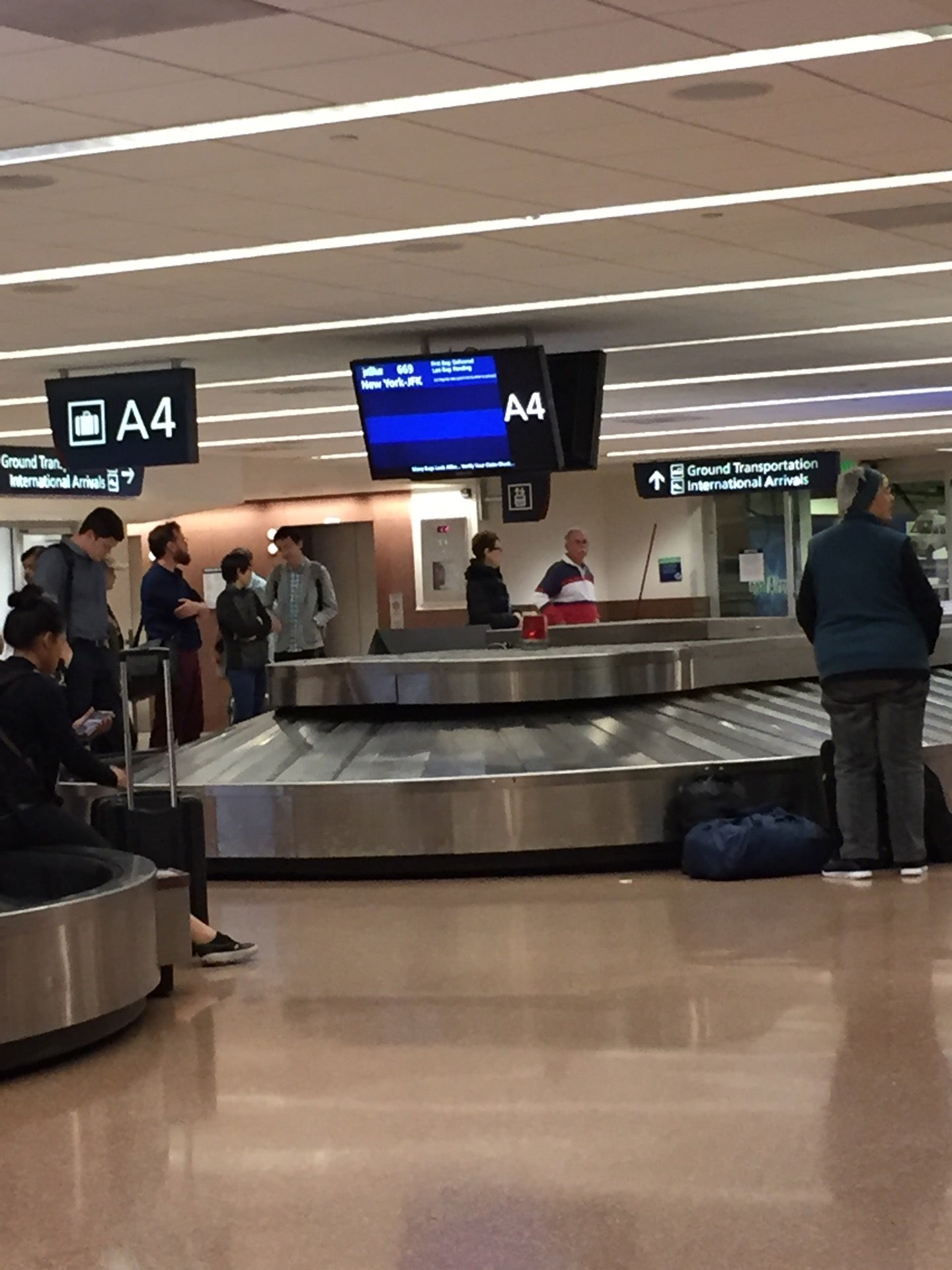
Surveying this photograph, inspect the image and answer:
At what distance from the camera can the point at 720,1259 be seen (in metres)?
3.47

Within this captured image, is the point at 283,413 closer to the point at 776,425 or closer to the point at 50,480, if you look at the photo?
the point at 50,480

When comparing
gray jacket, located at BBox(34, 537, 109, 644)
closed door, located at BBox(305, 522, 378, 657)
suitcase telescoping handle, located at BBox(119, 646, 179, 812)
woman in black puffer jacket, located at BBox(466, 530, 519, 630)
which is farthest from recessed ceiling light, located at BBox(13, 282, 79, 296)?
closed door, located at BBox(305, 522, 378, 657)

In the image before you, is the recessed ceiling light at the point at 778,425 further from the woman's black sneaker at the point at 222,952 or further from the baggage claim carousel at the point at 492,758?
the woman's black sneaker at the point at 222,952

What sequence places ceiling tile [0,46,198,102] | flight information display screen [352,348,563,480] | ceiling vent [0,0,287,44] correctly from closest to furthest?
ceiling vent [0,0,287,44] < ceiling tile [0,46,198,102] < flight information display screen [352,348,563,480]

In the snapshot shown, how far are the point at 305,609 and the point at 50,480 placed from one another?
12.2ft

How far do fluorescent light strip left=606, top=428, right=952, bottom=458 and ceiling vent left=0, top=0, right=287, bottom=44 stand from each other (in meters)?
18.9

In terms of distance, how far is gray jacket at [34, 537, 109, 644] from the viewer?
10633mm

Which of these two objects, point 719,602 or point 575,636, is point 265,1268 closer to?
point 575,636

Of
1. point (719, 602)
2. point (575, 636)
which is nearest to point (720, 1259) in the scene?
point (575, 636)

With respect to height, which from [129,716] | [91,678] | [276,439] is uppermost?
[276,439]

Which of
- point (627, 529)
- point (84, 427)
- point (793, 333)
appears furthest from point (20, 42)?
point (627, 529)

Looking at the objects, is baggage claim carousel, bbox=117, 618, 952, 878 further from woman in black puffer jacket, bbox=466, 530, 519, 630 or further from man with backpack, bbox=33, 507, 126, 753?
woman in black puffer jacket, bbox=466, 530, 519, 630

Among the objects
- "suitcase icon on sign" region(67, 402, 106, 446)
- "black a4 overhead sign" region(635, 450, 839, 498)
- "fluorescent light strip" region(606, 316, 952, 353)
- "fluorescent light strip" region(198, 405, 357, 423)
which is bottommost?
"black a4 overhead sign" region(635, 450, 839, 498)

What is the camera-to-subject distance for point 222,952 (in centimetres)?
675
